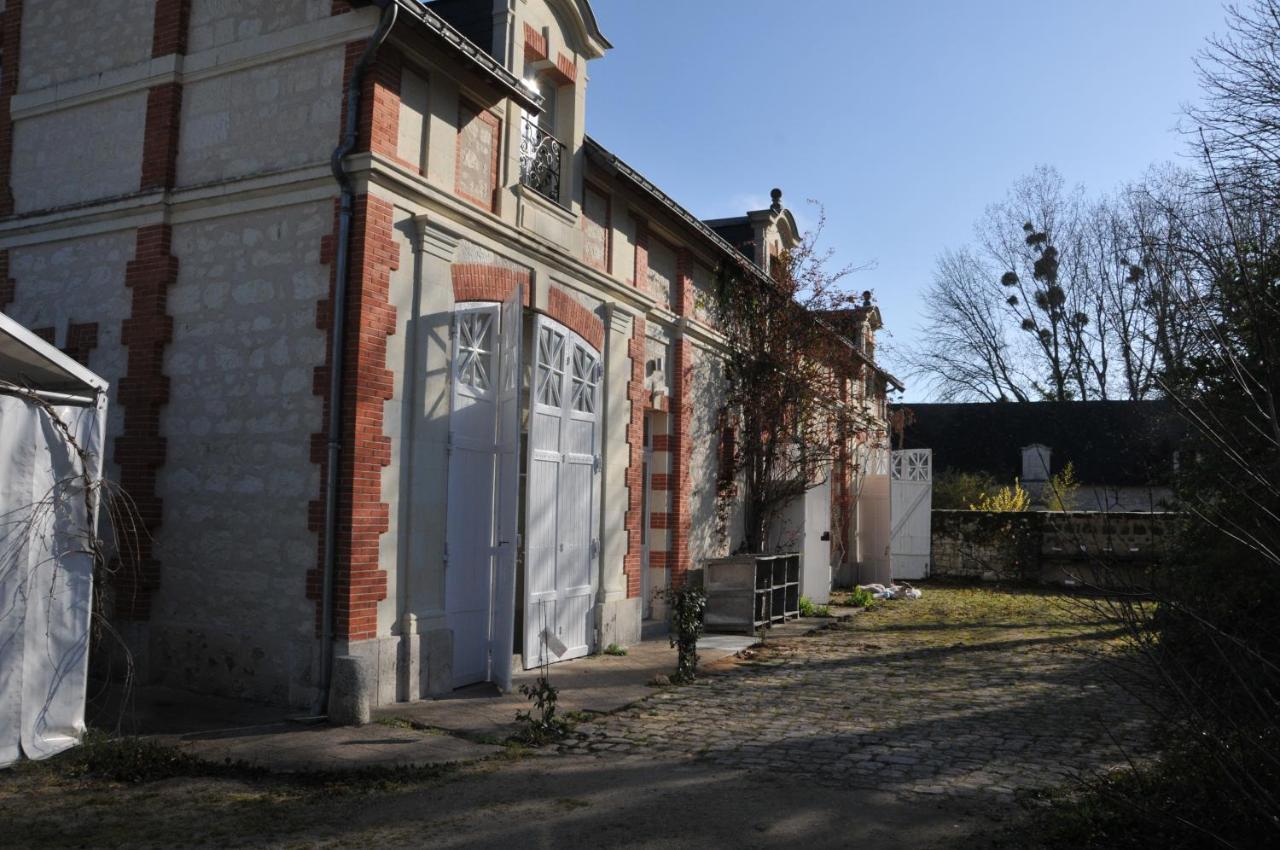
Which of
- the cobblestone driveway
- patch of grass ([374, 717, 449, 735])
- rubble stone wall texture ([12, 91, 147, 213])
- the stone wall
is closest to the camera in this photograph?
the cobblestone driveway

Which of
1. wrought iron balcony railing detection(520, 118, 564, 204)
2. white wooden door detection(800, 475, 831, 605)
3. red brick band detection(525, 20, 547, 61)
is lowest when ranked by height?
white wooden door detection(800, 475, 831, 605)

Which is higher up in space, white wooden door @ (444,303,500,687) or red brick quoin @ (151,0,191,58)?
red brick quoin @ (151,0,191,58)

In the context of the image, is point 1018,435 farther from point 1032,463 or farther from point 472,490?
point 472,490

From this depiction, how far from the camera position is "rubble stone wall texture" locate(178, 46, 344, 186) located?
7695mm

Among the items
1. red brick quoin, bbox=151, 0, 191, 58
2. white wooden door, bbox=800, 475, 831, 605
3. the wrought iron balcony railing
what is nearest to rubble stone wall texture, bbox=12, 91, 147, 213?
red brick quoin, bbox=151, 0, 191, 58

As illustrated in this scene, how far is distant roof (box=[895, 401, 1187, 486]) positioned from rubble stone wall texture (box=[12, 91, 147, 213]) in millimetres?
27387

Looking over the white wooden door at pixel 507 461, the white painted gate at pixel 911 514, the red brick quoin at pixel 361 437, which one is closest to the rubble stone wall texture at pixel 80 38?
the red brick quoin at pixel 361 437

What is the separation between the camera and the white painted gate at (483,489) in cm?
825

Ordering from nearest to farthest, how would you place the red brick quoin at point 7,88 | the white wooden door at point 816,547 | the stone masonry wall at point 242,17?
the stone masonry wall at point 242,17 < the red brick quoin at point 7,88 < the white wooden door at point 816,547

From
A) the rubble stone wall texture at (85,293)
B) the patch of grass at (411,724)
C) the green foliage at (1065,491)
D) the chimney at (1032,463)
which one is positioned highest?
the chimney at (1032,463)

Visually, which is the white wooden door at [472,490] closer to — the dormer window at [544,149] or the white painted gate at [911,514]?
the dormer window at [544,149]

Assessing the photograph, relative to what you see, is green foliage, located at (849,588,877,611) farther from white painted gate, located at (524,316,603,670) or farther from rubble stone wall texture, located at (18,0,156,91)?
rubble stone wall texture, located at (18,0,156,91)

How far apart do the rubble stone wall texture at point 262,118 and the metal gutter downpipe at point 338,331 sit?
207 millimetres

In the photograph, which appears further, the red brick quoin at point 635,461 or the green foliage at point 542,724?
the red brick quoin at point 635,461
